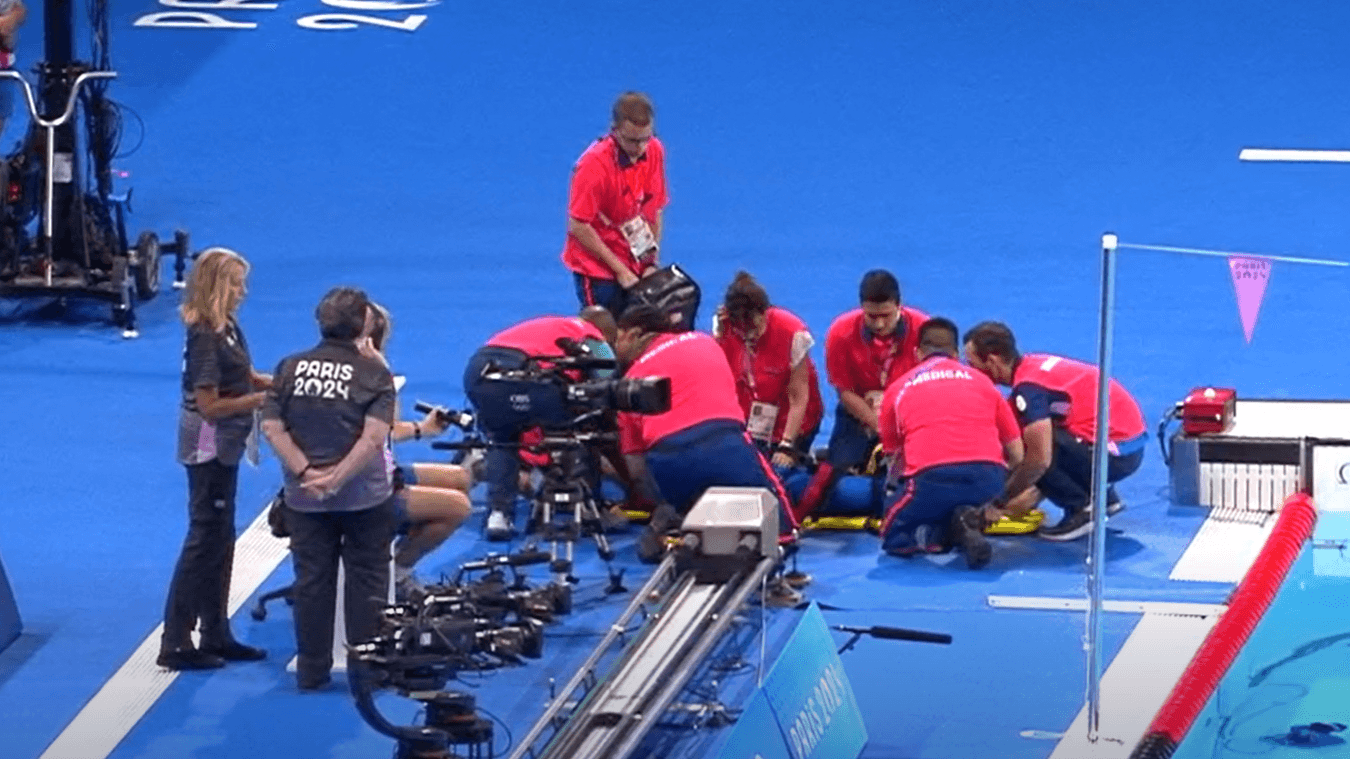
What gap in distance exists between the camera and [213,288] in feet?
36.1

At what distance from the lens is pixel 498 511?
12.9 metres

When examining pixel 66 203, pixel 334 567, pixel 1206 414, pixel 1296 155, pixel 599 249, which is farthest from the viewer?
pixel 1296 155

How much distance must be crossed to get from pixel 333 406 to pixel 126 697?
4.83 feet

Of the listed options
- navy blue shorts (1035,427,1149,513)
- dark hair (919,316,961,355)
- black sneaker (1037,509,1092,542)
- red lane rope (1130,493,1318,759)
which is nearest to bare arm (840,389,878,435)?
dark hair (919,316,961,355)

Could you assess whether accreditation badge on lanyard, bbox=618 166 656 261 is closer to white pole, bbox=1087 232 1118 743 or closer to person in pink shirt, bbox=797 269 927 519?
person in pink shirt, bbox=797 269 927 519

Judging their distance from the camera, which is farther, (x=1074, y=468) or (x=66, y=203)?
(x=66, y=203)

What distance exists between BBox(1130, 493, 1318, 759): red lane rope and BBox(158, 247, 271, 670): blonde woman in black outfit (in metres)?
3.66

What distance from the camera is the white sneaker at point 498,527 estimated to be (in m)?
12.8

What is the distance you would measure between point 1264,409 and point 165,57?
37.8ft

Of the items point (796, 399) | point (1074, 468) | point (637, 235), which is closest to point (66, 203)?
point (637, 235)

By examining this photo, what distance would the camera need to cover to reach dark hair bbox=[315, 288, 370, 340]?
1069cm

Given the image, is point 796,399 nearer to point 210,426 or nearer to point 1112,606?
point 1112,606

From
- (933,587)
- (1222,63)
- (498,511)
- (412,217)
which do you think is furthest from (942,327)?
(1222,63)

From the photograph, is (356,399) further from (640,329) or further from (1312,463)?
(1312,463)
